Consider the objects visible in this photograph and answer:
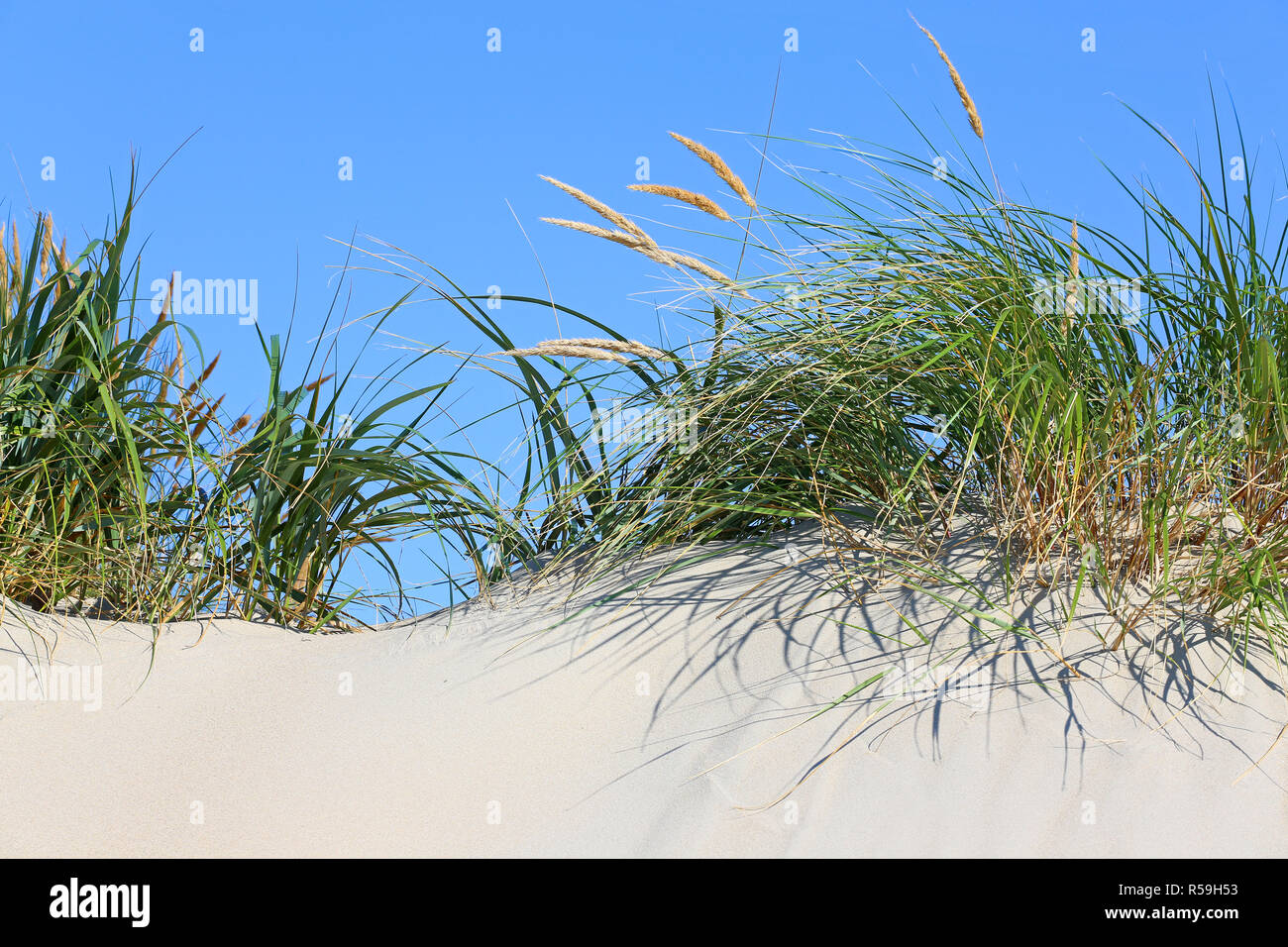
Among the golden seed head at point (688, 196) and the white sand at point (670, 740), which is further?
the golden seed head at point (688, 196)

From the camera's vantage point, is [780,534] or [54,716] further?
[780,534]

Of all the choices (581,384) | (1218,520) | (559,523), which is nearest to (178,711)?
(559,523)

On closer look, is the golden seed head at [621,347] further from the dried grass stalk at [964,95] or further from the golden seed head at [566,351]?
the dried grass stalk at [964,95]

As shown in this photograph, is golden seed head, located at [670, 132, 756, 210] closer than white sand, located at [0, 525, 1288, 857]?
No

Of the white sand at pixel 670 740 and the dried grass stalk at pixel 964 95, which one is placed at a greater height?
the dried grass stalk at pixel 964 95

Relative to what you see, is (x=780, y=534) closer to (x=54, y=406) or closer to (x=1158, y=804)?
(x=1158, y=804)

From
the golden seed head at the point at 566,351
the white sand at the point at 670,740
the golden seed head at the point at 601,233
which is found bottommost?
the white sand at the point at 670,740

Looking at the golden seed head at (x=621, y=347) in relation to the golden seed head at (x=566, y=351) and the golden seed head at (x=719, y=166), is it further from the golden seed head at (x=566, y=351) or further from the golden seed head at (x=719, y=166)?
the golden seed head at (x=719, y=166)

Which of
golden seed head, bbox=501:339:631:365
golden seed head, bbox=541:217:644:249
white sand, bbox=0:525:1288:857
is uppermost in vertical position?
golden seed head, bbox=541:217:644:249

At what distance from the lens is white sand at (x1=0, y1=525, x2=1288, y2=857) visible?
5.59 feet

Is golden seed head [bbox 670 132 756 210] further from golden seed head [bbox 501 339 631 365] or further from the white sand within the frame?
the white sand

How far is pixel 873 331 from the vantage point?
2.24 metres

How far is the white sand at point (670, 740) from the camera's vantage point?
5.59 feet
